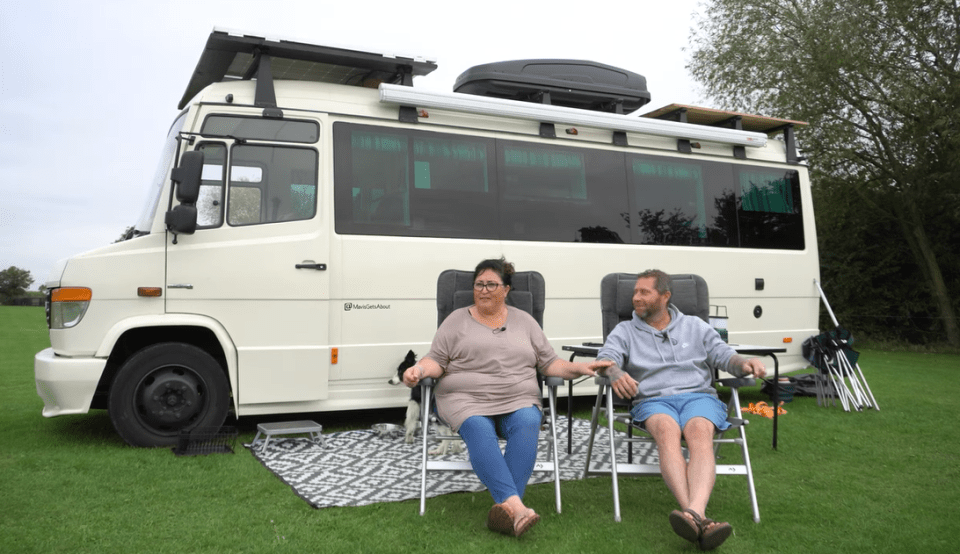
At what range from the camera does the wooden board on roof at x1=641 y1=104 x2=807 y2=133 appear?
314 inches

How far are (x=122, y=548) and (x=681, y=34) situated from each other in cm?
1847

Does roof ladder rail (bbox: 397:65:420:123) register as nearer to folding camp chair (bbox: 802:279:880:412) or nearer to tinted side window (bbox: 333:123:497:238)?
tinted side window (bbox: 333:123:497:238)

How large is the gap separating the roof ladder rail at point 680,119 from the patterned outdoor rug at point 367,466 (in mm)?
3163

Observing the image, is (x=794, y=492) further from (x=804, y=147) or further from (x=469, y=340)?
(x=804, y=147)

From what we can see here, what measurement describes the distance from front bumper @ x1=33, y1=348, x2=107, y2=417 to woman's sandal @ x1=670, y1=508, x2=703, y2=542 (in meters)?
4.02

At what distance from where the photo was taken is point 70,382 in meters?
5.31

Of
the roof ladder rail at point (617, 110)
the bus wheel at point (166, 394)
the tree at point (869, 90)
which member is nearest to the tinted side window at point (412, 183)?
the roof ladder rail at point (617, 110)

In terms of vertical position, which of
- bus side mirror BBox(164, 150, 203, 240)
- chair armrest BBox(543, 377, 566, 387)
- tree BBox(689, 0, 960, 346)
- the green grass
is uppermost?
tree BBox(689, 0, 960, 346)

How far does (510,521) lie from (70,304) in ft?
11.9

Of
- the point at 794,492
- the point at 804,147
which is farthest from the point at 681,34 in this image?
the point at 794,492

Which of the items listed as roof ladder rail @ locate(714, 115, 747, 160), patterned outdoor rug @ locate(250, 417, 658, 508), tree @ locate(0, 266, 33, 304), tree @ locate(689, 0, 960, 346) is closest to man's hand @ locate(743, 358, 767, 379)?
patterned outdoor rug @ locate(250, 417, 658, 508)

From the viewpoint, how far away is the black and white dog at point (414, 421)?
5648 mm

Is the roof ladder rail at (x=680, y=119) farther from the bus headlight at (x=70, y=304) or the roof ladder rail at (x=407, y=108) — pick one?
the bus headlight at (x=70, y=304)

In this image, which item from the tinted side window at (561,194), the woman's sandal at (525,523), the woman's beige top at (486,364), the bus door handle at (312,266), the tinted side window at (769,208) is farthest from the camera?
the tinted side window at (769,208)
